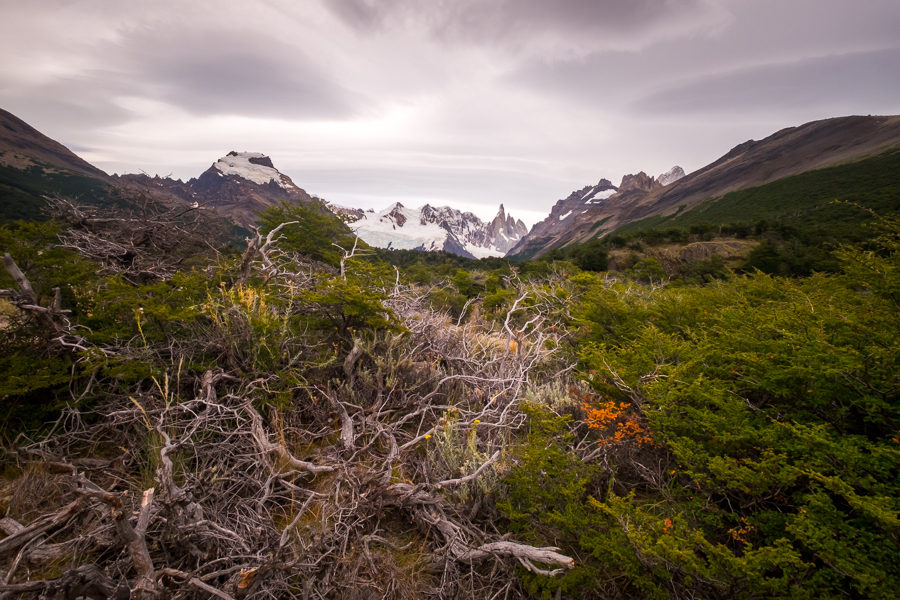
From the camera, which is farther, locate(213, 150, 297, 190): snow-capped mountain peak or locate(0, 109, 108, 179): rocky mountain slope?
locate(213, 150, 297, 190): snow-capped mountain peak

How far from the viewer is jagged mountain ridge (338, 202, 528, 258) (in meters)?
102

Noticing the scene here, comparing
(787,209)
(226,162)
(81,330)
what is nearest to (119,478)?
(81,330)

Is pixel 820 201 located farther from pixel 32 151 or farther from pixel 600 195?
pixel 600 195

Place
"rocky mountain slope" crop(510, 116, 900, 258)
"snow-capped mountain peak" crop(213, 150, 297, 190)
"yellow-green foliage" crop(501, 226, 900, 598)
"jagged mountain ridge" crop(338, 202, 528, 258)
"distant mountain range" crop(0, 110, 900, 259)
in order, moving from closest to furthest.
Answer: "yellow-green foliage" crop(501, 226, 900, 598) < "distant mountain range" crop(0, 110, 900, 259) < "rocky mountain slope" crop(510, 116, 900, 258) < "jagged mountain ridge" crop(338, 202, 528, 258) < "snow-capped mountain peak" crop(213, 150, 297, 190)

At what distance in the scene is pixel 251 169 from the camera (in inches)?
5153

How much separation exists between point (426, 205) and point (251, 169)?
73.6m

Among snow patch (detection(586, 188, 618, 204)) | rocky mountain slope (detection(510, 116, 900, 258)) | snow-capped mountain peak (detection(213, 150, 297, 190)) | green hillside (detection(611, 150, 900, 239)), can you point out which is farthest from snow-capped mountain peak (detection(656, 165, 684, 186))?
snow-capped mountain peak (detection(213, 150, 297, 190))

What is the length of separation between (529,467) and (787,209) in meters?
61.5

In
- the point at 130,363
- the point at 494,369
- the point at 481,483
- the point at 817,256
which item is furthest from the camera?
the point at 817,256

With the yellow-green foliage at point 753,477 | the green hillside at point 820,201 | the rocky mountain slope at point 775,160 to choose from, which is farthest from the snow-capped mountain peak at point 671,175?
the yellow-green foliage at point 753,477

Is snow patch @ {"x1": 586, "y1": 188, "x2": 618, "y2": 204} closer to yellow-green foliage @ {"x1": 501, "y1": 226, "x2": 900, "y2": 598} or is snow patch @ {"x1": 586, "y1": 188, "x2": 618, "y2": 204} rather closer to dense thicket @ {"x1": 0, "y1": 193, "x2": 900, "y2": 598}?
yellow-green foliage @ {"x1": 501, "y1": 226, "x2": 900, "y2": 598}

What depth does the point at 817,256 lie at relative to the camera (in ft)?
57.9

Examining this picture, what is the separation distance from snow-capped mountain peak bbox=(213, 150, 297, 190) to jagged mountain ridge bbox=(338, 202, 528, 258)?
45.4 metres

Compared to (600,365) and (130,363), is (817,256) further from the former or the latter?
(130,363)
